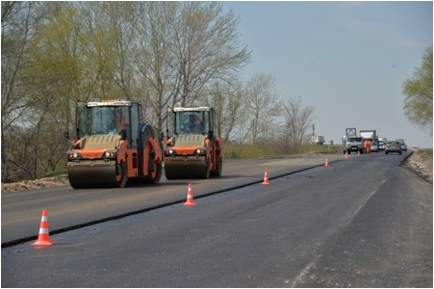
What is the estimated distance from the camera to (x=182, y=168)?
90.2ft

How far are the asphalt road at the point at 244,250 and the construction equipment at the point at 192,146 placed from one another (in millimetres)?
10427

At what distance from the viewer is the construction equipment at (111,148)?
2228cm

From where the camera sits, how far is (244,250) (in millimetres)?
9844

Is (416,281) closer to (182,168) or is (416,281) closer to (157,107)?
(182,168)

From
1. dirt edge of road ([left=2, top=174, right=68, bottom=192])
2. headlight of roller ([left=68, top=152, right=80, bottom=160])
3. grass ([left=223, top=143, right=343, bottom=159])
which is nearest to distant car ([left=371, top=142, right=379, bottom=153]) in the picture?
grass ([left=223, top=143, right=343, bottom=159])

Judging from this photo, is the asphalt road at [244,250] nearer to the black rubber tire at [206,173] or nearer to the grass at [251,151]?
the black rubber tire at [206,173]

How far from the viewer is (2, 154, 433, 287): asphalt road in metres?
7.84

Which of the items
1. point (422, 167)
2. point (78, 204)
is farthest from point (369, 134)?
point (78, 204)

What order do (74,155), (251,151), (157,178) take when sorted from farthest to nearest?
(251,151)
(157,178)
(74,155)

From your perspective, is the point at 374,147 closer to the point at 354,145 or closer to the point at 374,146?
the point at 374,146

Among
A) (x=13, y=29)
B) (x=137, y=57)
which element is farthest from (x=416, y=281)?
(x=137, y=57)

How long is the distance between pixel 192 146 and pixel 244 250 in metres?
17.8

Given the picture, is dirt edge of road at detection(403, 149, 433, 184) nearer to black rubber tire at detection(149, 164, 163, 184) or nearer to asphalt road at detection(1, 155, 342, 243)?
asphalt road at detection(1, 155, 342, 243)

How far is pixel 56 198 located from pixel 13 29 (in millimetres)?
17775
